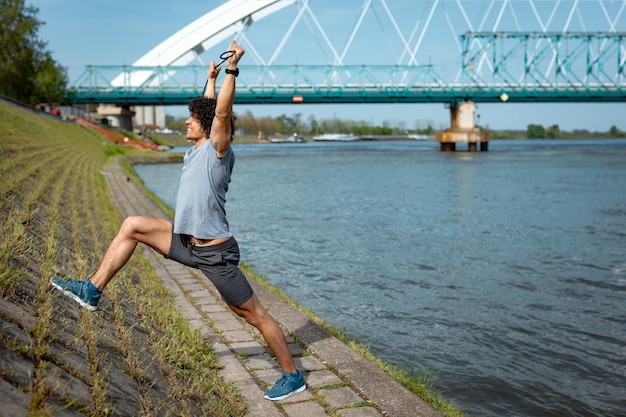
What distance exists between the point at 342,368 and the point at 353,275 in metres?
5.20

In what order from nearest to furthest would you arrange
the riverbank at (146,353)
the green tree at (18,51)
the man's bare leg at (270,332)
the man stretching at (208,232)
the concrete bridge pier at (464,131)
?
1. the riverbank at (146,353)
2. the man stretching at (208,232)
3. the man's bare leg at (270,332)
4. the green tree at (18,51)
5. the concrete bridge pier at (464,131)

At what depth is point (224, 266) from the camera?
4.12 meters

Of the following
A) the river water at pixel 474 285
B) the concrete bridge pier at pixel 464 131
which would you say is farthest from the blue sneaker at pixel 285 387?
the concrete bridge pier at pixel 464 131

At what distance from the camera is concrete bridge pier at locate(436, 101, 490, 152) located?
7638cm

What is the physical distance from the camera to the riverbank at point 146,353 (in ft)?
10.4

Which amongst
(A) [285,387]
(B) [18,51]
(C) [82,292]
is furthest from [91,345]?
(B) [18,51]

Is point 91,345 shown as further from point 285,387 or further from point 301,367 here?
point 301,367

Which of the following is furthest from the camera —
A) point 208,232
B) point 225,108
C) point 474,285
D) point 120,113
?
point 120,113

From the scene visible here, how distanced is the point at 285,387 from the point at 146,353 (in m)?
0.97

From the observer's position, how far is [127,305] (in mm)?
5574

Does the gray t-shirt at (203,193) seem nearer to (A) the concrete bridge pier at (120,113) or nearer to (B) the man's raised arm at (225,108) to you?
(B) the man's raised arm at (225,108)

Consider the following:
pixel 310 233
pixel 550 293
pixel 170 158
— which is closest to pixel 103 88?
pixel 170 158

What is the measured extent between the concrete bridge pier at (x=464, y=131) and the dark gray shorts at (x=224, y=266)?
74.4 m

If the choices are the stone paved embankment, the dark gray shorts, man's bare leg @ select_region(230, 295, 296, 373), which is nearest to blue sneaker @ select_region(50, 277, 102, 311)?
the dark gray shorts
